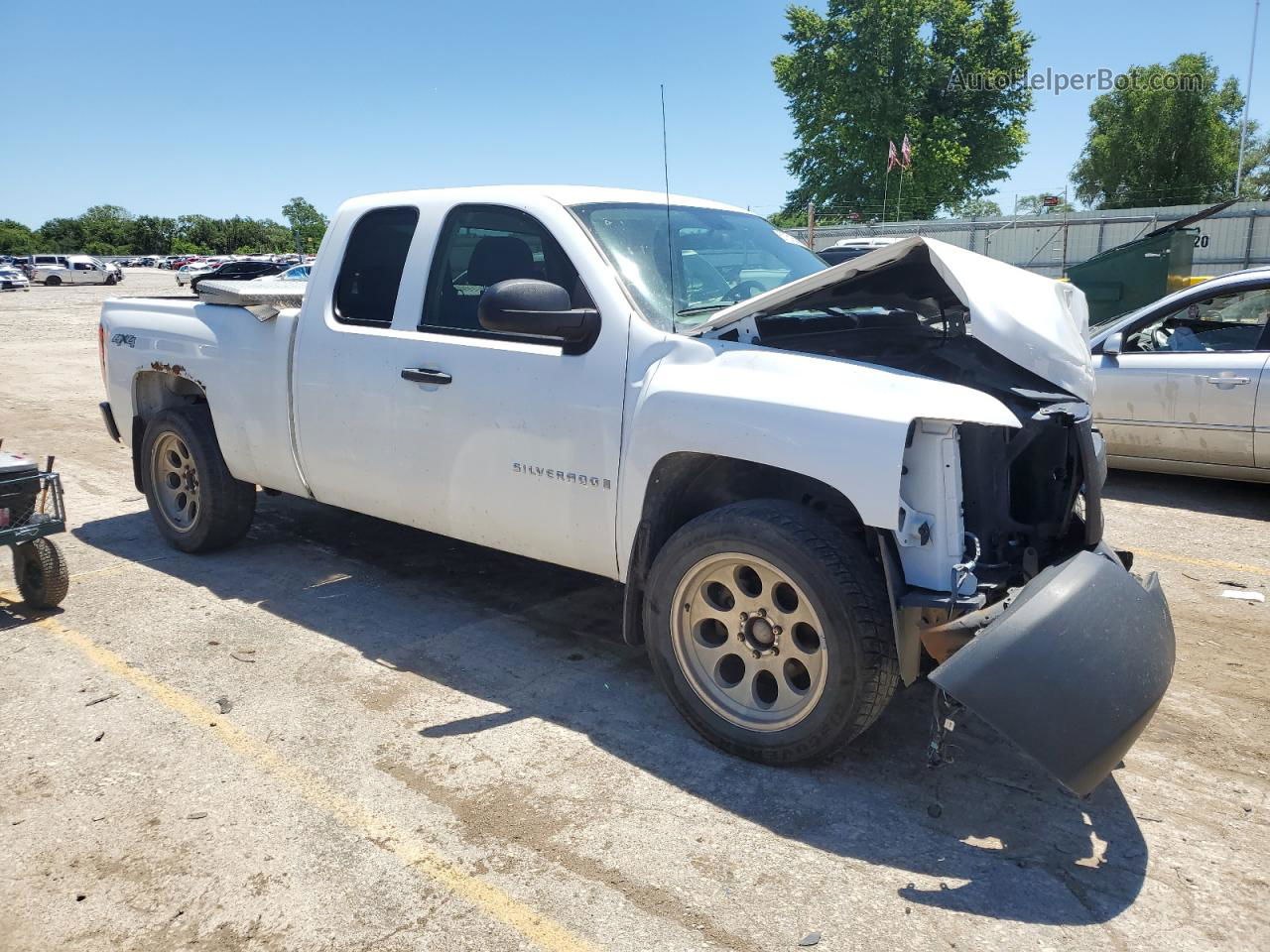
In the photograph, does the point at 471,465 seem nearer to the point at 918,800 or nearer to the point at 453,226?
the point at 453,226

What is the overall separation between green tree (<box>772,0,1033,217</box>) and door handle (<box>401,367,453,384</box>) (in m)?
44.7

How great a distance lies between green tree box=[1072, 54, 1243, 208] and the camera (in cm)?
4903

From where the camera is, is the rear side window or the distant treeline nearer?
the rear side window

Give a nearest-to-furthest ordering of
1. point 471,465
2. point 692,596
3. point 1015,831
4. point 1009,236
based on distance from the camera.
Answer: point 1015,831 < point 692,596 < point 471,465 < point 1009,236

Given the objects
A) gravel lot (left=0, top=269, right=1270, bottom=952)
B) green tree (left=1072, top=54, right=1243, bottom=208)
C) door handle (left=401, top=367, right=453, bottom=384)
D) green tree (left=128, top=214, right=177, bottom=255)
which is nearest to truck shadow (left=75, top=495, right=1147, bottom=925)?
gravel lot (left=0, top=269, right=1270, bottom=952)

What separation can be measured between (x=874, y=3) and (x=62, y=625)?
162ft

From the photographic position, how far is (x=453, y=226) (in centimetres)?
450

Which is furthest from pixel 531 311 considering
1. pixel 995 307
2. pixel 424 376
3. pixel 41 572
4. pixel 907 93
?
pixel 907 93

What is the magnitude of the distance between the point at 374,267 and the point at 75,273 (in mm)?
68999

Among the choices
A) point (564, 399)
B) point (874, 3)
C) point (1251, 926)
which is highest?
point (874, 3)

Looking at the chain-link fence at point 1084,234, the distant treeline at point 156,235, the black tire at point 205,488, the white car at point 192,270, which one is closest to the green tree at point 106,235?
the distant treeline at point 156,235

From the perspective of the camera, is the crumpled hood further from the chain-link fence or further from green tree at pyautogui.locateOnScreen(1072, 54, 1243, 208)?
green tree at pyautogui.locateOnScreen(1072, 54, 1243, 208)

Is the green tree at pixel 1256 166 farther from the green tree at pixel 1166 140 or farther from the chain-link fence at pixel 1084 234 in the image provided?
the chain-link fence at pixel 1084 234

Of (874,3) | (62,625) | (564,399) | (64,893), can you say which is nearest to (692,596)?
(564,399)
